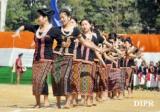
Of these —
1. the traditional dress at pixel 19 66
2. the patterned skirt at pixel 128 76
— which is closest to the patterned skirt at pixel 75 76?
the patterned skirt at pixel 128 76

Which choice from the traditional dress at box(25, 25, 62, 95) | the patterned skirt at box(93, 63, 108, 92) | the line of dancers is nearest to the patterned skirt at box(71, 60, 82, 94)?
the line of dancers

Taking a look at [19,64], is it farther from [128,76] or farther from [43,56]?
[43,56]

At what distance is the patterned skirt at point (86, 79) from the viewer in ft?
44.1

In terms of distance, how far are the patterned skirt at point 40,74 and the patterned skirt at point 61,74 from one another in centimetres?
24

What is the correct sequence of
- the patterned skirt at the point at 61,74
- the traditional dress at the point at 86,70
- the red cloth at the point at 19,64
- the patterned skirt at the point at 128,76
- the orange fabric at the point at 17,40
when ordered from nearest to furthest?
the patterned skirt at the point at 61,74
the traditional dress at the point at 86,70
the patterned skirt at the point at 128,76
the red cloth at the point at 19,64
the orange fabric at the point at 17,40

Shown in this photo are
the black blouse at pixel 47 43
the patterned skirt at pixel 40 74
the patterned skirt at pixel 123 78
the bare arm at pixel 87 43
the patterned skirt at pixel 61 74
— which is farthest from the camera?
the patterned skirt at pixel 123 78

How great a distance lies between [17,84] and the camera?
2931cm

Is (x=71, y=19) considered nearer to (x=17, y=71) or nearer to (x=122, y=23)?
(x=17, y=71)

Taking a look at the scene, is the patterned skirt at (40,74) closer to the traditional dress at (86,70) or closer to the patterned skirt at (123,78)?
the traditional dress at (86,70)

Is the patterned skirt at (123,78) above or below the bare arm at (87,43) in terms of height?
below

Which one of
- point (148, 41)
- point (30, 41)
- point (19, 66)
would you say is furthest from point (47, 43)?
point (30, 41)

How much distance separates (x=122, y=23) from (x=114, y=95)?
44.5 m

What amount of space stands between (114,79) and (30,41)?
1139 centimetres

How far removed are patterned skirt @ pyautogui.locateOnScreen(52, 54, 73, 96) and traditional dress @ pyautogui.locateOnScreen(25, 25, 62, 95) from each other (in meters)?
0.22
